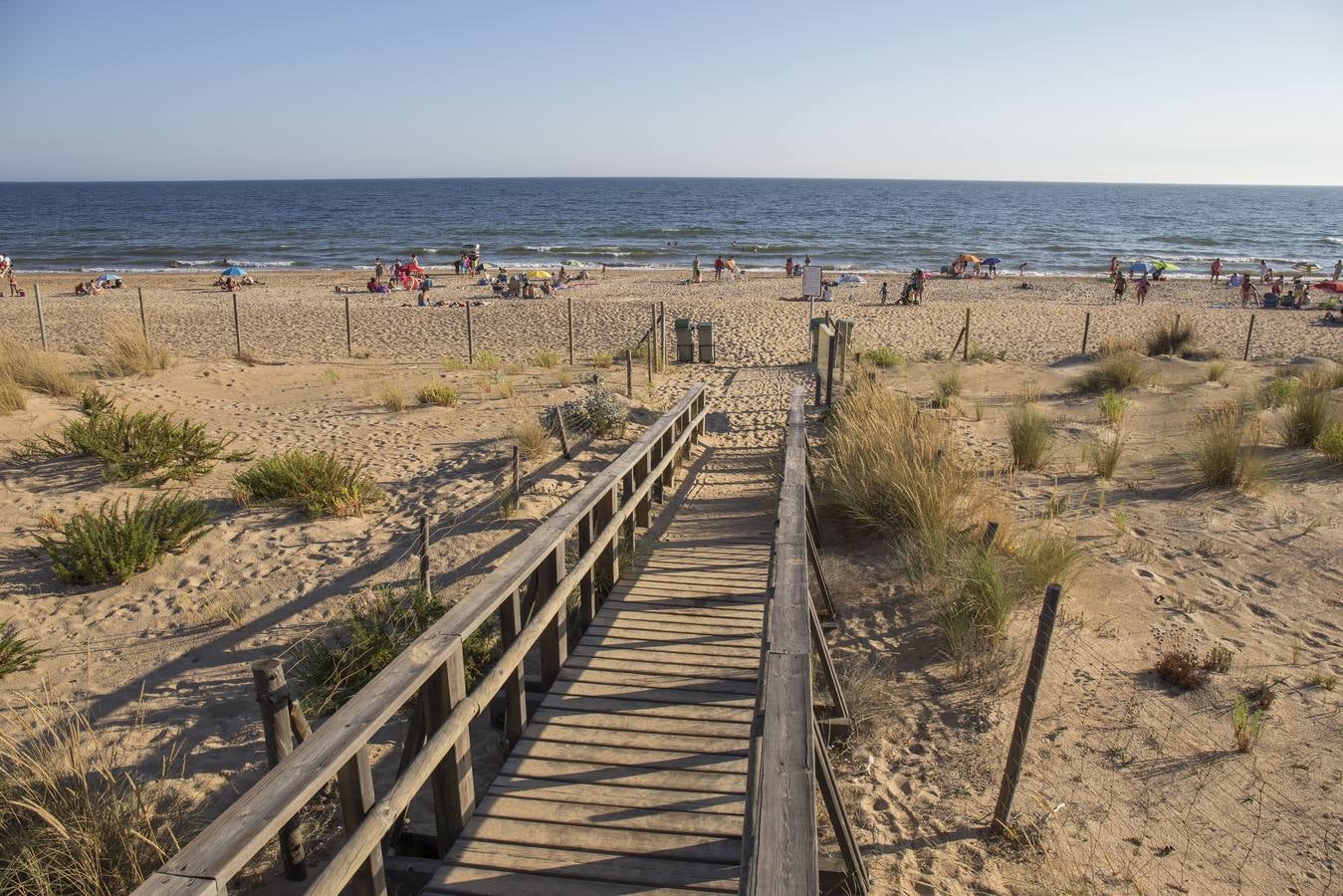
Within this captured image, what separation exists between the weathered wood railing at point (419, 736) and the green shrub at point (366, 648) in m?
0.52

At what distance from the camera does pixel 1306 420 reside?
32.0 ft

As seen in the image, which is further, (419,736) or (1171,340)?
(1171,340)

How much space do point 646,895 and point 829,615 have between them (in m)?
3.08

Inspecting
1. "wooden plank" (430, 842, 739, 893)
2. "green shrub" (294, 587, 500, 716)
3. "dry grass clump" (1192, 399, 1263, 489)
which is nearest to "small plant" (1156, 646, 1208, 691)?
"wooden plank" (430, 842, 739, 893)

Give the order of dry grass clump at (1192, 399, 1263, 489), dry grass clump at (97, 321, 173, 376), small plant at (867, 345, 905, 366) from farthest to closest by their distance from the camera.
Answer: small plant at (867, 345, 905, 366) → dry grass clump at (97, 321, 173, 376) → dry grass clump at (1192, 399, 1263, 489)

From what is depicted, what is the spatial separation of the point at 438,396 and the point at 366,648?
7.64 metres

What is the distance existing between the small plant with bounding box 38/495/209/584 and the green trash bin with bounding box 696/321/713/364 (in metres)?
12.4

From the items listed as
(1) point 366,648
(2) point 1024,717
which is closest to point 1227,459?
(2) point 1024,717

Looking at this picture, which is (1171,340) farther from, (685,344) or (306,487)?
(306,487)

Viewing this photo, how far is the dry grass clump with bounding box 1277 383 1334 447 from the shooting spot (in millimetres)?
9641

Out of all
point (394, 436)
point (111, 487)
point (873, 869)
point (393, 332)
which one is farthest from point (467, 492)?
point (393, 332)

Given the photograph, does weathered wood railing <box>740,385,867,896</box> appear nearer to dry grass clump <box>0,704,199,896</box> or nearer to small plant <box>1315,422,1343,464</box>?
dry grass clump <box>0,704,199,896</box>

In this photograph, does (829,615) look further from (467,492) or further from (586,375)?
(586,375)

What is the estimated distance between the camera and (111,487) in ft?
27.6
